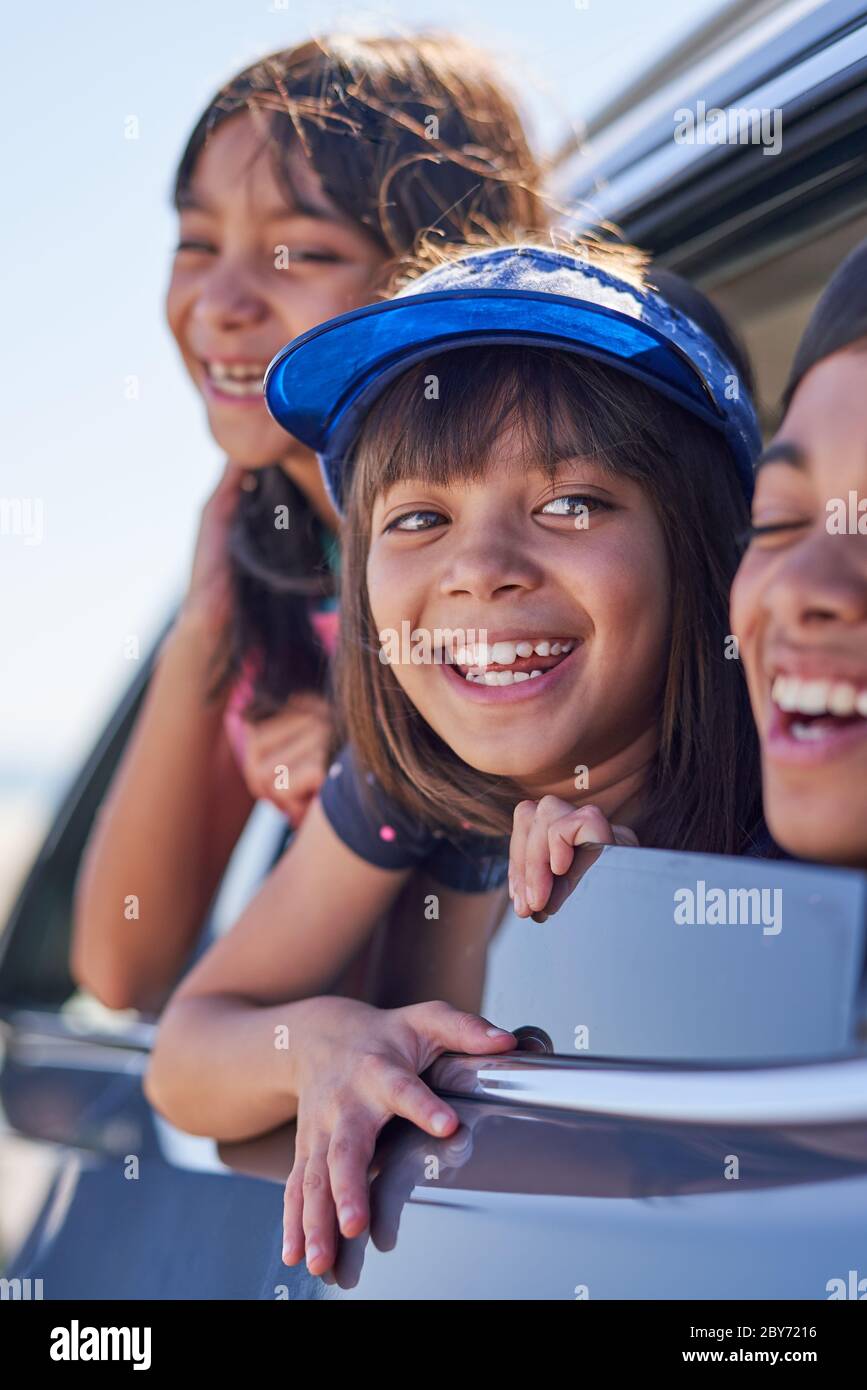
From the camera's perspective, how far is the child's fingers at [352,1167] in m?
1.29

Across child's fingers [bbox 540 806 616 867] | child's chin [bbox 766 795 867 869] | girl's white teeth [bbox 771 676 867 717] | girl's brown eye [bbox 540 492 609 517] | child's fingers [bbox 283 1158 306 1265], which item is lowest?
child's fingers [bbox 283 1158 306 1265]

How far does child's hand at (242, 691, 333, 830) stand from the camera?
227 centimetres

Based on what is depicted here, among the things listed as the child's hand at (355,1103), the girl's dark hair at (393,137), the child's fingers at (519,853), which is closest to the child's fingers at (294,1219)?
the child's hand at (355,1103)

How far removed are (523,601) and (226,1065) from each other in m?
0.71

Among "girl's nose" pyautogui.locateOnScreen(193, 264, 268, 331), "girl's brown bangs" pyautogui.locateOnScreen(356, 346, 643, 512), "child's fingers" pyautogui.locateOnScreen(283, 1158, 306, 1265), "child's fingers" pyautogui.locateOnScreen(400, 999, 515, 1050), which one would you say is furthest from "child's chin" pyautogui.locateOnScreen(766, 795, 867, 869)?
"girl's nose" pyautogui.locateOnScreen(193, 264, 268, 331)

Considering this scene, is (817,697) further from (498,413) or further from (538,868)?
(498,413)

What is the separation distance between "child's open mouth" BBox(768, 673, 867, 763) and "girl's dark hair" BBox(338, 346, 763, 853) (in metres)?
0.19

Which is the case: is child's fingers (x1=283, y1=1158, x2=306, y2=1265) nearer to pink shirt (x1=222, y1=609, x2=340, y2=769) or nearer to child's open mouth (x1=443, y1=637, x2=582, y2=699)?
child's open mouth (x1=443, y1=637, x2=582, y2=699)

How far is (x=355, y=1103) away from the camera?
138 centimetres

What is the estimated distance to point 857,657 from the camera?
3.34 feet

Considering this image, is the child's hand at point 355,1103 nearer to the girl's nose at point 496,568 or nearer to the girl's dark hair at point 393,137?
the girl's nose at point 496,568

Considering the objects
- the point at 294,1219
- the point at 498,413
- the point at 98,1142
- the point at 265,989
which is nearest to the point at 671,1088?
the point at 294,1219

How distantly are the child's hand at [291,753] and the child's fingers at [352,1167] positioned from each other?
0.85 m
